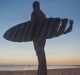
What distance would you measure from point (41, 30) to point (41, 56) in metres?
0.62

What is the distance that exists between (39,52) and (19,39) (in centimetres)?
74

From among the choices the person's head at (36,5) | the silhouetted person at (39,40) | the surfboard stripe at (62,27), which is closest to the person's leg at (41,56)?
the silhouetted person at (39,40)

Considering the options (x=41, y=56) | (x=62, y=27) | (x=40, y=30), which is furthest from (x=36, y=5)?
(x=41, y=56)

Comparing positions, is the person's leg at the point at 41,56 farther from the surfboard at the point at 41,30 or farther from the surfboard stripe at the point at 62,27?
the surfboard stripe at the point at 62,27

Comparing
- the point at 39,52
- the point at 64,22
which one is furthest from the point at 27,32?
the point at 64,22

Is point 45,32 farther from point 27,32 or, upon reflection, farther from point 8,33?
point 8,33

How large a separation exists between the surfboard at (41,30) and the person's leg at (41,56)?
14cm

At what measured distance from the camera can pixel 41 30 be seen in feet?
18.7

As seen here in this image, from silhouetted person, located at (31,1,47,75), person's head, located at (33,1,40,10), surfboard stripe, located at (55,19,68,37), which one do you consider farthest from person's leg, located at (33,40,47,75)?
person's head, located at (33,1,40,10)

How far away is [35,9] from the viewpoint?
5785 mm

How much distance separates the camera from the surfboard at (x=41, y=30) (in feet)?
18.5

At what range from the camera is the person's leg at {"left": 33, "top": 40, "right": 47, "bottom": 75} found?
18.2 ft

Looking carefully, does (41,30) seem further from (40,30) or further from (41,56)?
(41,56)

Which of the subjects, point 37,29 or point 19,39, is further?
point 19,39
